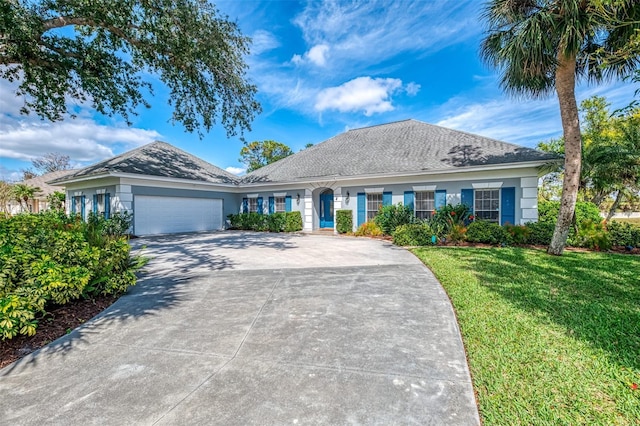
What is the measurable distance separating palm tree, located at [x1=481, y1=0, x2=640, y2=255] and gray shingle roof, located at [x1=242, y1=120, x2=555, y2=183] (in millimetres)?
2434

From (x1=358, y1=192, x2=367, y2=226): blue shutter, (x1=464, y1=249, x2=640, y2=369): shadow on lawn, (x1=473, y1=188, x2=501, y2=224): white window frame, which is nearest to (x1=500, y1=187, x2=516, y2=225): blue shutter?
(x1=473, y1=188, x2=501, y2=224): white window frame

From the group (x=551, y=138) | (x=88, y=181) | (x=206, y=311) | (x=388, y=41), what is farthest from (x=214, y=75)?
(x=551, y=138)

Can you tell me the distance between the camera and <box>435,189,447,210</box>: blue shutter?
479 inches

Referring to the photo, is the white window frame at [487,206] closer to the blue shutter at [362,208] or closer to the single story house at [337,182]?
the single story house at [337,182]

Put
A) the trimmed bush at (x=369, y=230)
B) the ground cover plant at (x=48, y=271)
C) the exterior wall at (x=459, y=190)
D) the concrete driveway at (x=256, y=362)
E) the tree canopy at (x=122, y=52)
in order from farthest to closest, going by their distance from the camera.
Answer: the trimmed bush at (x=369, y=230) → the exterior wall at (x=459, y=190) → the tree canopy at (x=122, y=52) → the ground cover plant at (x=48, y=271) → the concrete driveway at (x=256, y=362)

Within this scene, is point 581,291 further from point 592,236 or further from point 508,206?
point 508,206

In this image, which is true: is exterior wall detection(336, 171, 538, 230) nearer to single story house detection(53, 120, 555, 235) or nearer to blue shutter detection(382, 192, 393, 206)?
single story house detection(53, 120, 555, 235)

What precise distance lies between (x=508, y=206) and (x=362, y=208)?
6129mm

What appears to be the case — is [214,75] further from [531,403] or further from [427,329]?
[531,403]

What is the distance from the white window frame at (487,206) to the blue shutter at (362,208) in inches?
189

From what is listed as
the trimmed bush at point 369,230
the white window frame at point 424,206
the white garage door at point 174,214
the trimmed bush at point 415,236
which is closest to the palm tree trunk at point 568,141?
the trimmed bush at point 415,236

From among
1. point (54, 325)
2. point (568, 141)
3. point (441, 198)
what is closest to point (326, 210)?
point (441, 198)

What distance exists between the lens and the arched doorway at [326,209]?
16062mm

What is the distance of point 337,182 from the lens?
14555 millimetres
